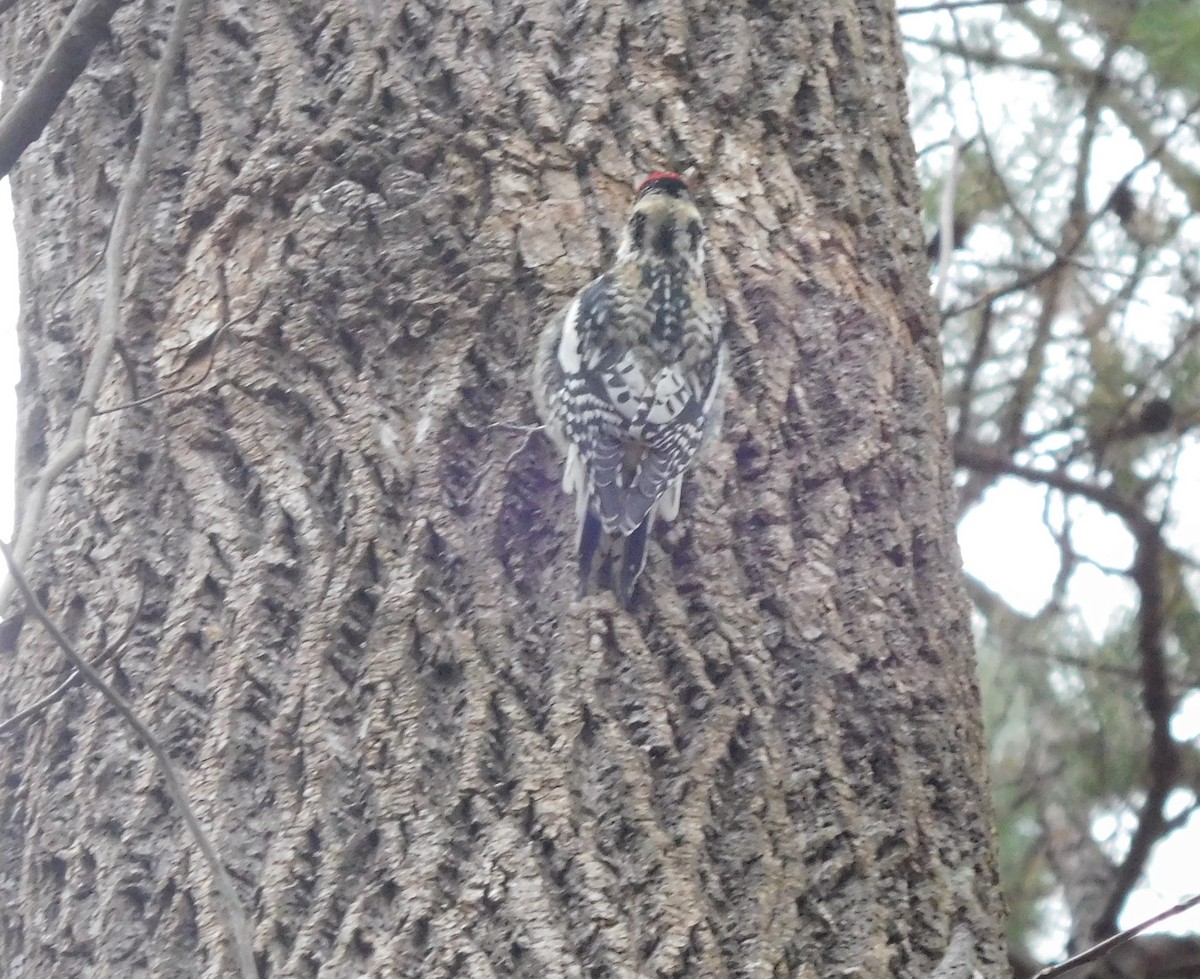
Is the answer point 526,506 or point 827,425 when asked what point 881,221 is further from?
point 526,506

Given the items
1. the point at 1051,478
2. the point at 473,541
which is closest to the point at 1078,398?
the point at 1051,478

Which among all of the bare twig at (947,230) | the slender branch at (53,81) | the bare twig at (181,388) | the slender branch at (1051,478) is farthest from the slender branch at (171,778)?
the slender branch at (1051,478)

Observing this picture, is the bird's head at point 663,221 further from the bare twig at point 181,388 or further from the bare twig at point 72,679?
the bare twig at point 72,679

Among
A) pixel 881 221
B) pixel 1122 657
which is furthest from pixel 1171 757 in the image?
pixel 881 221

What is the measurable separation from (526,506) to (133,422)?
0.58 metres

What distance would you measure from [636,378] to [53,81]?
1115 mm

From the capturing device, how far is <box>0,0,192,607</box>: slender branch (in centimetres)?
168

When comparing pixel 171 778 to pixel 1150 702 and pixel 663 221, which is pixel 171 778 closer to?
pixel 663 221

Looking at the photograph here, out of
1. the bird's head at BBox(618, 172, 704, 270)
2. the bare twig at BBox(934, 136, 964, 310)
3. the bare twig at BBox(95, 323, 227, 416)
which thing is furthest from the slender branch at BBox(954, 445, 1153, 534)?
the bare twig at BBox(95, 323, 227, 416)

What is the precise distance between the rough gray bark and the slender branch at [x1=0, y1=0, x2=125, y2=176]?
344 mm

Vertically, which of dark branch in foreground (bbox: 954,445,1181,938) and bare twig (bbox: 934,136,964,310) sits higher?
bare twig (bbox: 934,136,964,310)

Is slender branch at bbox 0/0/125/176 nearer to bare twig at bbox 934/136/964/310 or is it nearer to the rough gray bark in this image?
the rough gray bark

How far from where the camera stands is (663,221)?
7.73ft

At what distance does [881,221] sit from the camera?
2.39 m
